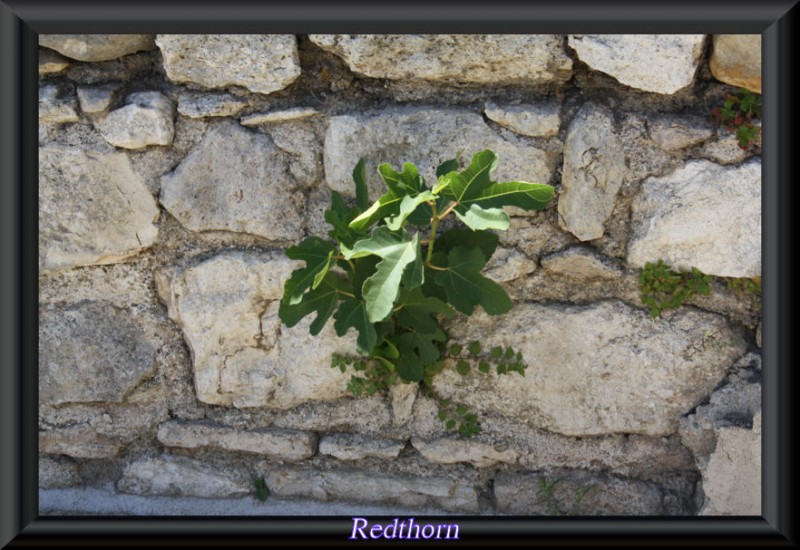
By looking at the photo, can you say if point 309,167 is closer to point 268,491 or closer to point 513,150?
point 513,150

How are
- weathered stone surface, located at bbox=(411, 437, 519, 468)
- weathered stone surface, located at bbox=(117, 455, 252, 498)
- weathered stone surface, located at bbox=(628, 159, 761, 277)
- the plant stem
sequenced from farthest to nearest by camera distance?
weathered stone surface, located at bbox=(117, 455, 252, 498) → weathered stone surface, located at bbox=(411, 437, 519, 468) → weathered stone surface, located at bbox=(628, 159, 761, 277) → the plant stem

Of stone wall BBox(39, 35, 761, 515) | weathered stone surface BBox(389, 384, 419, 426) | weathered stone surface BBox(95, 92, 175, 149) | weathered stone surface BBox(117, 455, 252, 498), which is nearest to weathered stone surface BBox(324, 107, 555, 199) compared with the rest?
stone wall BBox(39, 35, 761, 515)

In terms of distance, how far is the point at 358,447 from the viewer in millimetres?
2703

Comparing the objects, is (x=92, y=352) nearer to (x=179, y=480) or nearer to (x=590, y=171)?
(x=179, y=480)

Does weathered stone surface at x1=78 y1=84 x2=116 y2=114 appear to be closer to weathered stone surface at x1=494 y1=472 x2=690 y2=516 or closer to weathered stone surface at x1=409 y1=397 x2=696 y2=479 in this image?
weathered stone surface at x1=409 y1=397 x2=696 y2=479

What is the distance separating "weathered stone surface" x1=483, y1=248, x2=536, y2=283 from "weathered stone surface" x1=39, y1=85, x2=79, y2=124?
50.9 inches

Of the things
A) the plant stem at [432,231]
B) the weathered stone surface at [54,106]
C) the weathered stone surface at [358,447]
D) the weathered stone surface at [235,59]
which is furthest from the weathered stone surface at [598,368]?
the weathered stone surface at [54,106]

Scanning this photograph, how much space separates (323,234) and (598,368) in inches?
35.1

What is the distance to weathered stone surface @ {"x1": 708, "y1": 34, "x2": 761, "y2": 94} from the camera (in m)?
2.35

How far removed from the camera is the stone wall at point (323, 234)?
2484 mm

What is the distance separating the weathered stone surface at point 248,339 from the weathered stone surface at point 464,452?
0.31 meters

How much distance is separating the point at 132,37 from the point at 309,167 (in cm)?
63

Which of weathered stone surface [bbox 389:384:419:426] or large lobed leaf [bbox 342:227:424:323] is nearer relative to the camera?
large lobed leaf [bbox 342:227:424:323]

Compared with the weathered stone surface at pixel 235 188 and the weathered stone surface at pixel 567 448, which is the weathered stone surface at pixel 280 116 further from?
the weathered stone surface at pixel 567 448
